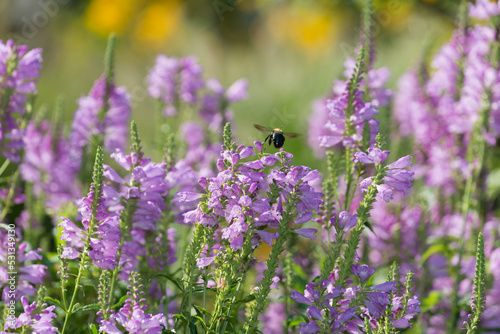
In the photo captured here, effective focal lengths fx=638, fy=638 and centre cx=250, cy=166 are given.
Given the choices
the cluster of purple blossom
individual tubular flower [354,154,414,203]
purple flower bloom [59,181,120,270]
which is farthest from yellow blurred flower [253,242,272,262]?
individual tubular flower [354,154,414,203]

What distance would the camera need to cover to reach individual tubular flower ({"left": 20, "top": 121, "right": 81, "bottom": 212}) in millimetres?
3941

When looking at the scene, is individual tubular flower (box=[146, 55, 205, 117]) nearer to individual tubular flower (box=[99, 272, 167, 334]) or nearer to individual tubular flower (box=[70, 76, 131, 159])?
individual tubular flower (box=[70, 76, 131, 159])

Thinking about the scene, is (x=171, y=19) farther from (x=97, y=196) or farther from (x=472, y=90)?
(x=97, y=196)

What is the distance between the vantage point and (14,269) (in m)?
2.23

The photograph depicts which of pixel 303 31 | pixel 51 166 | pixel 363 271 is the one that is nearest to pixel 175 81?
pixel 51 166

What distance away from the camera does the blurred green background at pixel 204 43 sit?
11156 millimetres

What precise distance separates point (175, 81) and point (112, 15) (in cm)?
1286

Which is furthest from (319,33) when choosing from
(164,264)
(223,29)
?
(164,264)

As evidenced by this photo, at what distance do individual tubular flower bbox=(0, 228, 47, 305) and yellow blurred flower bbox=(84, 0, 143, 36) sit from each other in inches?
569

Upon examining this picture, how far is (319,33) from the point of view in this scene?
16234 millimetres

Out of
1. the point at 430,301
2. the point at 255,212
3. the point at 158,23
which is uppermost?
the point at 158,23

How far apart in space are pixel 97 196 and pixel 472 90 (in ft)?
7.77

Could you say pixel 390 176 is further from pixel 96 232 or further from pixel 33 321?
pixel 33 321

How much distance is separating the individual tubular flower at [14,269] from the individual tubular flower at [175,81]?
6.37 feet
